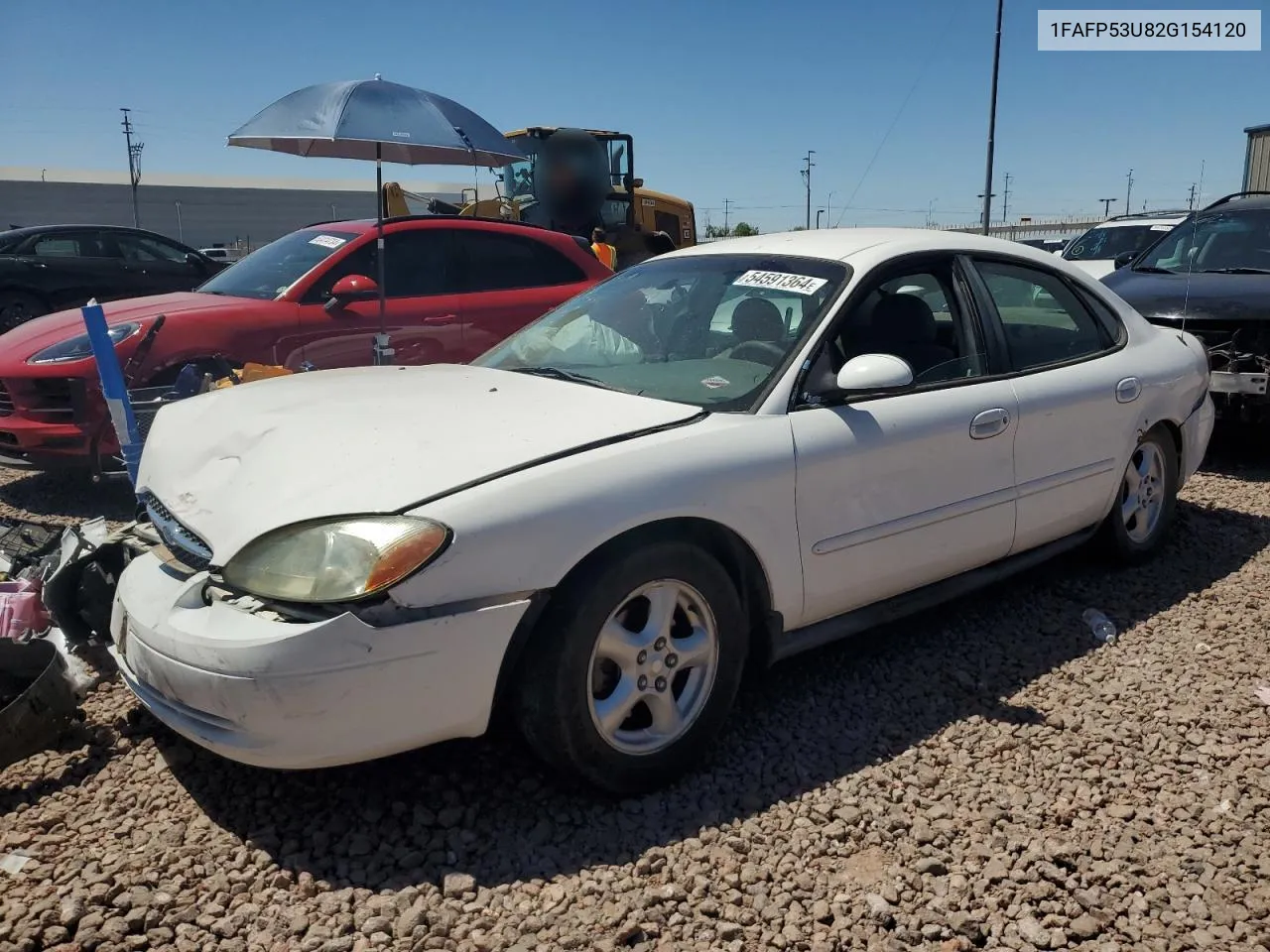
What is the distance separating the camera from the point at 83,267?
1270cm

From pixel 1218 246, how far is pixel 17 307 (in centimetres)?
1305

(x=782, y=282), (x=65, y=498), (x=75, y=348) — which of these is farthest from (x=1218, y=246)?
(x=65, y=498)

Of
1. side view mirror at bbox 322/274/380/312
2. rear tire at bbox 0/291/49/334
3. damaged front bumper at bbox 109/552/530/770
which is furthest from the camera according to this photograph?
rear tire at bbox 0/291/49/334

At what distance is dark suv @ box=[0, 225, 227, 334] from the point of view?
1242 cm

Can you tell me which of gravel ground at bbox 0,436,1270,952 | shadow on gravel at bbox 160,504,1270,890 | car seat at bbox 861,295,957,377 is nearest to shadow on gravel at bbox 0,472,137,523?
gravel ground at bbox 0,436,1270,952

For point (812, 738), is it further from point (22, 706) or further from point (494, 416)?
point (22, 706)

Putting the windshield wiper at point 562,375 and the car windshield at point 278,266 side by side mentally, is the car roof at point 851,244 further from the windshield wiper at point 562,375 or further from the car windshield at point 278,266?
the car windshield at point 278,266

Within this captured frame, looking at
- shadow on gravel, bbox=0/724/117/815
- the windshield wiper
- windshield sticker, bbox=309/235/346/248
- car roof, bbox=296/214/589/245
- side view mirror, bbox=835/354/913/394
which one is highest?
car roof, bbox=296/214/589/245

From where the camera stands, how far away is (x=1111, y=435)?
13.6ft

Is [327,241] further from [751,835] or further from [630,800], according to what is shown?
[751,835]

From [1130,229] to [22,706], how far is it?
43.6ft

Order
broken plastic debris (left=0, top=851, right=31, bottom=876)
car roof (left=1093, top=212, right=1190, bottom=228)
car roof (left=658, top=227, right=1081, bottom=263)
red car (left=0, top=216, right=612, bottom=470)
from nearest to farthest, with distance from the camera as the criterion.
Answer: broken plastic debris (left=0, top=851, right=31, bottom=876) < car roof (left=658, top=227, right=1081, bottom=263) < red car (left=0, top=216, right=612, bottom=470) < car roof (left=1093, top=212, right=1190, bottom=228)

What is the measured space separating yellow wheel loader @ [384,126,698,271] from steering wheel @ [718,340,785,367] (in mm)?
12361

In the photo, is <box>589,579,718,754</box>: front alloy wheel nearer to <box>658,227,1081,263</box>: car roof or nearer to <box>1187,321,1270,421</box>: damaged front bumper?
<box>658,227,1081,263</box>: car roof
